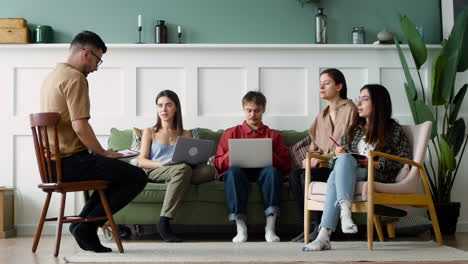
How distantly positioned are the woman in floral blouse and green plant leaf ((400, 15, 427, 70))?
106 centimetres

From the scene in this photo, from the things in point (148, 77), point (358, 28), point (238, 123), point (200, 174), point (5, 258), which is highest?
point (358, 28)

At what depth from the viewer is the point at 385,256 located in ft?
10.3

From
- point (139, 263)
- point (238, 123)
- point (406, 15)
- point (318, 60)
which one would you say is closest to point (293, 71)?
point (318, 60)

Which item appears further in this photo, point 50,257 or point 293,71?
point 293,71

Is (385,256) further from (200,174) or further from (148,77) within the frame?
(148,77)

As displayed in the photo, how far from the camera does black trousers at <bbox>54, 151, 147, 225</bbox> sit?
10.6ft

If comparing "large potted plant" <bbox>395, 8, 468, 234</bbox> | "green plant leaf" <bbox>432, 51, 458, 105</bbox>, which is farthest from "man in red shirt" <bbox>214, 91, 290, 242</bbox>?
"green plant leaf" <bbox>432, 51, 458, 105</bbox>

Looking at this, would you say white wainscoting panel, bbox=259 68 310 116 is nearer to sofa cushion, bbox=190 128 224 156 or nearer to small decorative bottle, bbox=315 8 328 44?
small decorative bottle, bbox=315 8 328 44

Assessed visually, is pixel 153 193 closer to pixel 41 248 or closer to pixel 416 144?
pixel 41 248

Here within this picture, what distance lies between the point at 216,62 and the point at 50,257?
2212 mm

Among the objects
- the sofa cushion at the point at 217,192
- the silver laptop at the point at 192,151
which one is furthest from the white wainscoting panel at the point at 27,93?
the sofa cushion at the point at 217,192

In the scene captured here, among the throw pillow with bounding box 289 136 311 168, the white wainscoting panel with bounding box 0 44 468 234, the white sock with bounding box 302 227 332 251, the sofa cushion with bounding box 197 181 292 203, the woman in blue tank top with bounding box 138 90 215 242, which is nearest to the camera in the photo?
the white sock with bounding box 302 227 332 251

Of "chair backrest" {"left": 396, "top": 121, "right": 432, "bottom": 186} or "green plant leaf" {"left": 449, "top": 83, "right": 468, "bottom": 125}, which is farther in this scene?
"green plant leaf" {"left": 449, "top": 83, "right": 468, "bottom": 125}

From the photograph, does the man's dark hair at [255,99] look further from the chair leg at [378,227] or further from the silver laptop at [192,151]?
the chair leg at [378,227]
